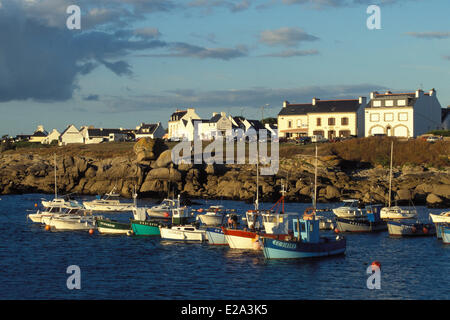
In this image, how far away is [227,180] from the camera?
90.4 meters

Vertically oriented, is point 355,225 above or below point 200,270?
above

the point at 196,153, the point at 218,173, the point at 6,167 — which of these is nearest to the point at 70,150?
the point at 6,167

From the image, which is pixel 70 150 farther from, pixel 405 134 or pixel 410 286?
pixel 410 286

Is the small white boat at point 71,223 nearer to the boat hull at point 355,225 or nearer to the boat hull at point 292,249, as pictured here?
the boat hull at point 292,249

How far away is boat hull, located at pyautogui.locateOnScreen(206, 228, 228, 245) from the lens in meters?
50.8

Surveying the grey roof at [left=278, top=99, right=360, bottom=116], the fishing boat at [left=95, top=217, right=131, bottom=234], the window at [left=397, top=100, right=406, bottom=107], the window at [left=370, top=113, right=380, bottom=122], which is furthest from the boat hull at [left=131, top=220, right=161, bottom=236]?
the grey roof at [left=278, top=99, right=360, bottom=116]

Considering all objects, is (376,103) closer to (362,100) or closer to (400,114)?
(362,100)

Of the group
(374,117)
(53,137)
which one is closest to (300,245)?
(374,117)

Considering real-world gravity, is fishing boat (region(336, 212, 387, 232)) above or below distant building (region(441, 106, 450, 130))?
below

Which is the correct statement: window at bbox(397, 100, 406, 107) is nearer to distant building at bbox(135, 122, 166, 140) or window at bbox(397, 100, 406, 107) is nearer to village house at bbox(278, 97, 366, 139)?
village house at bbox(278, 97, 366, 139)

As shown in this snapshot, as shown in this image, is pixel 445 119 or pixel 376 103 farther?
pixel 445 119

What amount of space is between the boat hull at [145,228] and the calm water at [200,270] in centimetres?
152

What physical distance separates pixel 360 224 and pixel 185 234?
17.3 meters

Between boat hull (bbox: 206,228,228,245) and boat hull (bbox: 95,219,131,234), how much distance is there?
30.8ft
